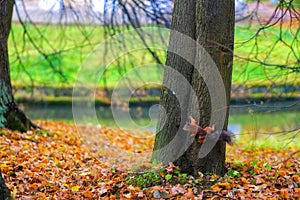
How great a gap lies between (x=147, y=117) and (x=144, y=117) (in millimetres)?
97

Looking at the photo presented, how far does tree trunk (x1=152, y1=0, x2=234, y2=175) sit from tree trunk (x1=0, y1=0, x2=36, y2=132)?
294 centimetres

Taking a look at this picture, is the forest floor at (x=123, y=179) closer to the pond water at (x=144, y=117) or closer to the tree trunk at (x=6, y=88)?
the tree trunk at (x=6, y=88)

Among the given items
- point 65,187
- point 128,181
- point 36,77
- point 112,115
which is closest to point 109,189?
point 128,181

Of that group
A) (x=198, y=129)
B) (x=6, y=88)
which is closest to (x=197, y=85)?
(x=198, y=129)

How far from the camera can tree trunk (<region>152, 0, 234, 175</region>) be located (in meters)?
4.32

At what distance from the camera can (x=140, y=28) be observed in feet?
29.6

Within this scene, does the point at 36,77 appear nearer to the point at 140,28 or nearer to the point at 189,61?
the point at 140,28

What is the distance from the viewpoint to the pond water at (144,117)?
11.0 meters

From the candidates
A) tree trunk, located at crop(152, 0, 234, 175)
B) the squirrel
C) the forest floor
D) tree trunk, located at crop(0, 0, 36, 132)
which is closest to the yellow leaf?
the forest floor

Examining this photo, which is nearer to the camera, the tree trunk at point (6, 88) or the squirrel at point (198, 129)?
the squirrel at point (198, 129)

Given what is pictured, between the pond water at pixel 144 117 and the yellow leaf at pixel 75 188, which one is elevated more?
the yellow leaf at pixel 75 188

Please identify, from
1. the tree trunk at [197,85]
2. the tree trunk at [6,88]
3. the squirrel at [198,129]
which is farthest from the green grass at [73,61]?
the squirrel at [198,129]

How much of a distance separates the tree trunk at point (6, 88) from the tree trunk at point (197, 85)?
294cm

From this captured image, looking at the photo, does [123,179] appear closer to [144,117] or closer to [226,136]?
[226,136]
